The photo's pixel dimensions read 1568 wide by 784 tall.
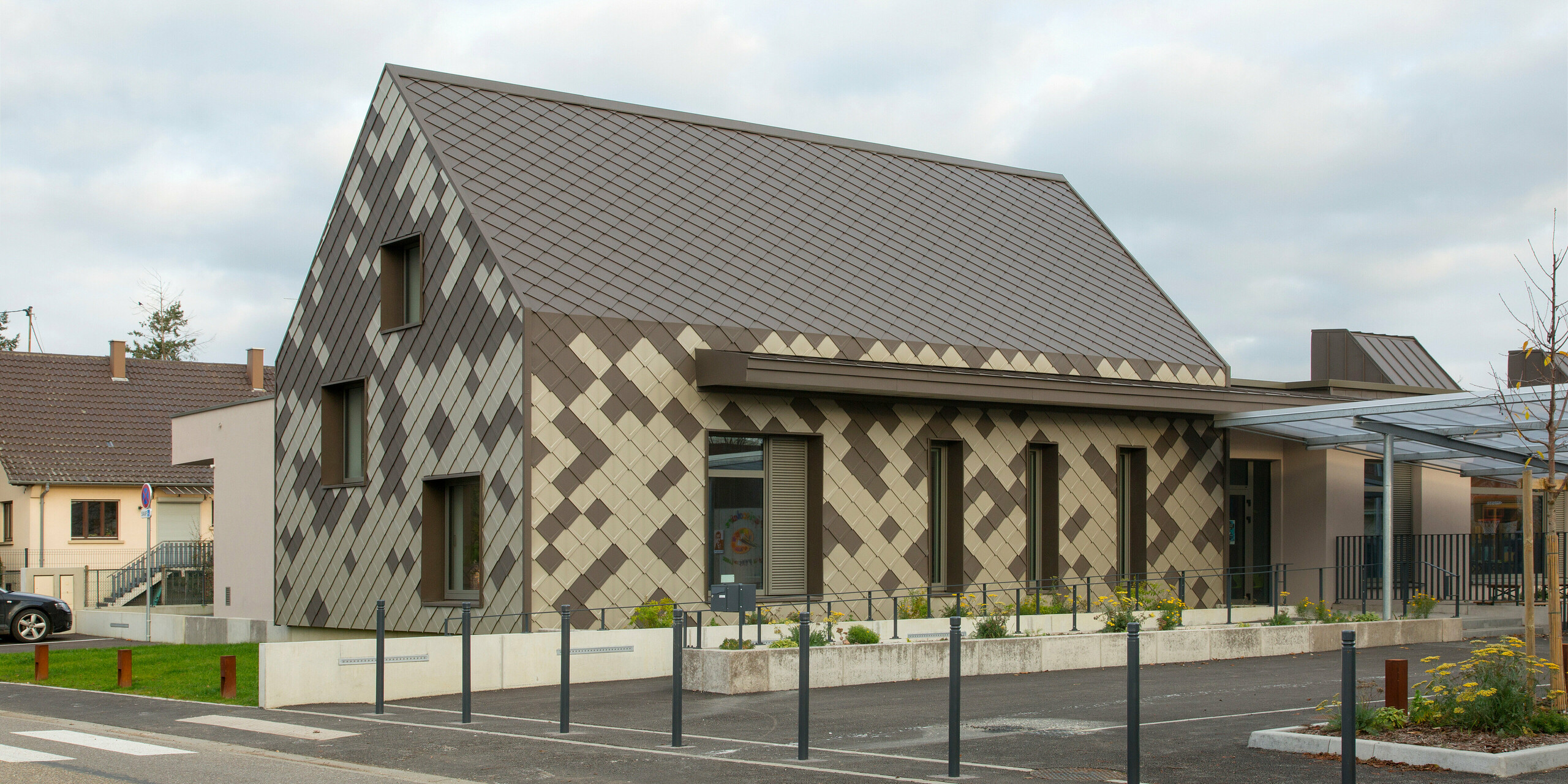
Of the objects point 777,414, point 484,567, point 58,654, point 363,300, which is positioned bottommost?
point 58,654

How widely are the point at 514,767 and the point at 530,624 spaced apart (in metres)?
7.67

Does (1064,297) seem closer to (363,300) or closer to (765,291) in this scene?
(765,291)

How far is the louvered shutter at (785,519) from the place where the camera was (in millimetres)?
20844

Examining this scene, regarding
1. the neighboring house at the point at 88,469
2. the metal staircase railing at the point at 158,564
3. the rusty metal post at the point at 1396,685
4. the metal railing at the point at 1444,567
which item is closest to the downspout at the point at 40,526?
the neighboring house at the point at 88,469

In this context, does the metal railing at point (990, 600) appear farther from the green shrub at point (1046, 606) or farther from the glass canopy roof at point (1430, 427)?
the glass canopy roof at point (1430, 427)

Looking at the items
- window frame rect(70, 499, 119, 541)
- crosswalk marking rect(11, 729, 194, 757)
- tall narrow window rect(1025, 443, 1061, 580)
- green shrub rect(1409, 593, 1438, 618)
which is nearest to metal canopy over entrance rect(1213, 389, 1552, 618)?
green shrub rect(1409, 593, 1438, 618)

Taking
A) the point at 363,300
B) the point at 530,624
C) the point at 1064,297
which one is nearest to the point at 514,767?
the point at 530,624

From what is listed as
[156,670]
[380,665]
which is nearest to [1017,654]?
[380,665]

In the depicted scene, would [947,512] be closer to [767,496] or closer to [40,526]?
[767,496]

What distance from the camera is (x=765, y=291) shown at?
853 inches

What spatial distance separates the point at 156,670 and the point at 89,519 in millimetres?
24508

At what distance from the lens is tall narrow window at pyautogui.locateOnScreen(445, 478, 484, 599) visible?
20.1m

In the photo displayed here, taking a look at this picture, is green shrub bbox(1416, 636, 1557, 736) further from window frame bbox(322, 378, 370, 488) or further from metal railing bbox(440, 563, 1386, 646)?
window frame bbox(322, 378, 370, 488)

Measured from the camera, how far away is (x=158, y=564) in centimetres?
3662
